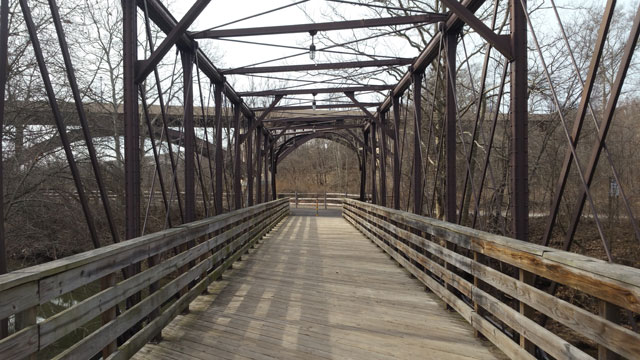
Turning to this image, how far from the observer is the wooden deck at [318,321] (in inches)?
113

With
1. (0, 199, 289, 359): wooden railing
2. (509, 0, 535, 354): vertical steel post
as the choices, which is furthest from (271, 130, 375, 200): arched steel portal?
(0, 199, 289, 359): wooden railing

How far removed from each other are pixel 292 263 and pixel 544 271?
446cm

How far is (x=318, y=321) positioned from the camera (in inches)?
139

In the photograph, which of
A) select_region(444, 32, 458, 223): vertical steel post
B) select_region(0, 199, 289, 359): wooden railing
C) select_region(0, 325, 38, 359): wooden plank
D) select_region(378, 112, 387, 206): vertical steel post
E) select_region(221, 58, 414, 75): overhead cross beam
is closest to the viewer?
select_region(0, 325, 38, 359): wooden plank

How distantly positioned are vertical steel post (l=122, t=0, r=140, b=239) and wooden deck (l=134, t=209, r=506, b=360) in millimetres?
1119

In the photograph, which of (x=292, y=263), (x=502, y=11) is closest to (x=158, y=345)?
(x=292, y=263)

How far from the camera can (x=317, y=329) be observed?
3326mm

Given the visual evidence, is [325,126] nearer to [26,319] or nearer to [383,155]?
[383,155]

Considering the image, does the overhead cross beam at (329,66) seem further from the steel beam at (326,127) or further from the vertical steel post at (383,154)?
the steel beam at (326,127)

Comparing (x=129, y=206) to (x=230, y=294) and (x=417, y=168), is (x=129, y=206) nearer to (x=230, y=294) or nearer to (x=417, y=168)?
(x=230, y=294)

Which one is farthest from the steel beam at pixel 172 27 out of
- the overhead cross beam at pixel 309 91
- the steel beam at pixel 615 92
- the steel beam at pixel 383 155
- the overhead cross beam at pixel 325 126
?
the overhead cross beam at pixel 325 126

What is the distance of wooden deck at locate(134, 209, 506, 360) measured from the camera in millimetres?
2881

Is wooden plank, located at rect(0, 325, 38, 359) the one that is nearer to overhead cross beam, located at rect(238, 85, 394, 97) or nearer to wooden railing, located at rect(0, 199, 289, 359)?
wooden railing, located at rect(0, 199, 289, 359)

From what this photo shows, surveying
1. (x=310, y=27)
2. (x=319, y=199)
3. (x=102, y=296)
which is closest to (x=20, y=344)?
(x=102, y=296)
